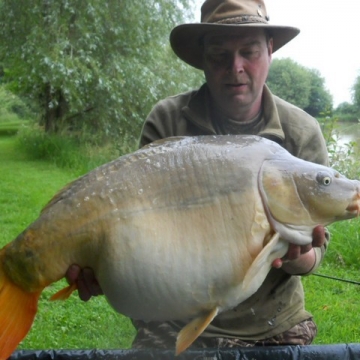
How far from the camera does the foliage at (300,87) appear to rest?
8.48 meters

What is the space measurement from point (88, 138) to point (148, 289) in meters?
7.74

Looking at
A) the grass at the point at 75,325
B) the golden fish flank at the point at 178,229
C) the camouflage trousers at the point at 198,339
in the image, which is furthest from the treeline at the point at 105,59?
the golden fish flank at the point at 178,229

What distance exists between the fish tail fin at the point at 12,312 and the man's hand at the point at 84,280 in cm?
8

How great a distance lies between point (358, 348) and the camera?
1.54 m

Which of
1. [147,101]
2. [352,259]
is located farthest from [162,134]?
[147,101]

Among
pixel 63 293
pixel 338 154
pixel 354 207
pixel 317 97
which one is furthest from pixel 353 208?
pixel 317 97

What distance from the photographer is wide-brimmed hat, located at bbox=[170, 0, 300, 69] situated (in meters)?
1.63

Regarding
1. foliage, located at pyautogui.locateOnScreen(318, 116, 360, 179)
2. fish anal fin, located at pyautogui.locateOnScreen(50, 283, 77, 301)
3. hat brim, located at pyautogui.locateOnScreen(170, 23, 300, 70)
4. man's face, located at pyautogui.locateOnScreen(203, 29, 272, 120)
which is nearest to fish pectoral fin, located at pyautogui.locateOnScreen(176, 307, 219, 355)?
fish anal fin, located at pyautogui.locateOnScreen(50, 283, 77, 301)

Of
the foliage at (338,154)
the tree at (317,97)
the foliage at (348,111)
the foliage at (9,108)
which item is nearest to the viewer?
the foliage at (338,154)

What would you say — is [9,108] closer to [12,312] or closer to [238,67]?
[238,67]

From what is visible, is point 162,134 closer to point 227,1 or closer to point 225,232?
point 227,1

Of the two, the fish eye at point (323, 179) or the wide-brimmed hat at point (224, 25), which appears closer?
the fish eye at point (323, 179)

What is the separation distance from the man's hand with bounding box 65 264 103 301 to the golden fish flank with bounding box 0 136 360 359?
2 cm

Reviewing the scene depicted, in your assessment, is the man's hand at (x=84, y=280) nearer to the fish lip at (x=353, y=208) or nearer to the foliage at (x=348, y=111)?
the fish lip at (x=353, y=208)
